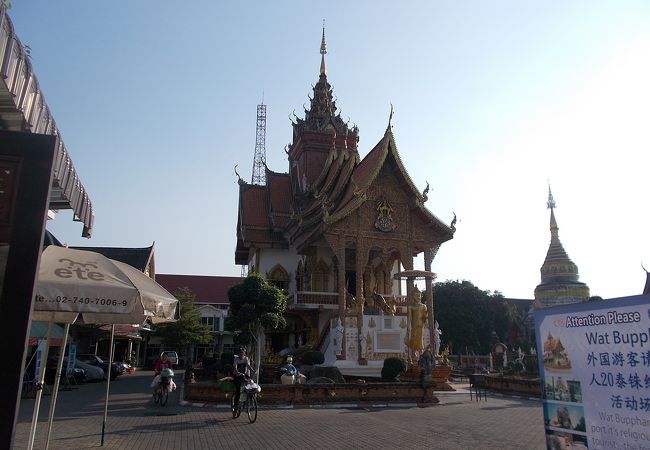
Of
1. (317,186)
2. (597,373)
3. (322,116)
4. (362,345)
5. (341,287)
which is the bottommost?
(597,373)

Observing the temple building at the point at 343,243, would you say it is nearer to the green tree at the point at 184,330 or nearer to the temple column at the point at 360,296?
the temple column at the point at 360,296

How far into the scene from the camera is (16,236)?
13.2 feet

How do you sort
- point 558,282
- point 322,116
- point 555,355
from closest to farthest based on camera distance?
point 555,355 → point 322,116 → point 558,282

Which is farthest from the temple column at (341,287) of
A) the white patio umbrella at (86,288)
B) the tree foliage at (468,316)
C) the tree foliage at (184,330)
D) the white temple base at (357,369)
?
the tree foliage at (468,316)

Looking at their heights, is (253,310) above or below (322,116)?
below

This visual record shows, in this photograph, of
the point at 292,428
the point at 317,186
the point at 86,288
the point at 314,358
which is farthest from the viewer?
the point at 317,186

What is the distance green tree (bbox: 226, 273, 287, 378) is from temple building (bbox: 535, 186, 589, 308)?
133 ft

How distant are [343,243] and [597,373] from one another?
1847 centimetres

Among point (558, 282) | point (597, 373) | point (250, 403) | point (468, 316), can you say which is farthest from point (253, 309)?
point (558, 282)

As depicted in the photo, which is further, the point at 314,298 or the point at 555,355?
the point at 314,298

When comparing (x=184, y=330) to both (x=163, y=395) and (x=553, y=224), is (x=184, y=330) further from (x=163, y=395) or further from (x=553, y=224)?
(x=553, y=224)

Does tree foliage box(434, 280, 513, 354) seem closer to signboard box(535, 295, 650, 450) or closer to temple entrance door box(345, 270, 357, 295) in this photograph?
temple entrance door box(345, 270, 357, 295)

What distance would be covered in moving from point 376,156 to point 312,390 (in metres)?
13.2

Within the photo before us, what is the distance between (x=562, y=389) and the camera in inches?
163
